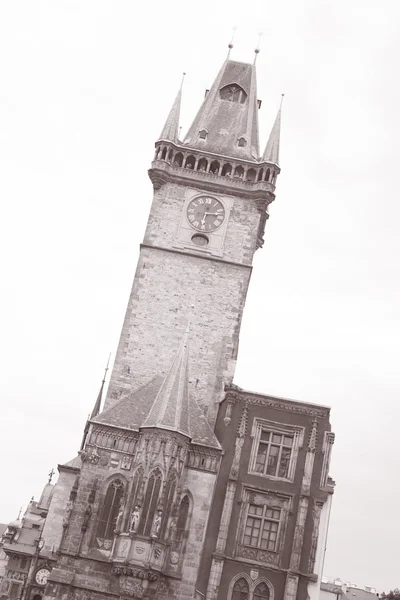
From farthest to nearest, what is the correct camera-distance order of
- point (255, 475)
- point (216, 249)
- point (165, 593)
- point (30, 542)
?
1. point (30, 542)
2. point (216, 249)
3. point (255, 475)
4. point (165, 593)

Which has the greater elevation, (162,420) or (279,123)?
(279,123)

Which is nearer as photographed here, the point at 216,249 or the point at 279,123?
the point at 216,249

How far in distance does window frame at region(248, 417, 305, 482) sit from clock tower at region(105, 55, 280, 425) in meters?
2.77

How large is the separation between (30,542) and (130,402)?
121 ft

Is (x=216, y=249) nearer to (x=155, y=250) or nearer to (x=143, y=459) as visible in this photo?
(x=155, y=250)

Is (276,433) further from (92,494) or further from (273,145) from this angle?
(273,145)

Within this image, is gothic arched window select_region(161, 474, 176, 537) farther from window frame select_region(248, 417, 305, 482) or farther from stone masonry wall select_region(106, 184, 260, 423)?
stone masonry wall select_region(106, 184, 260, 423)

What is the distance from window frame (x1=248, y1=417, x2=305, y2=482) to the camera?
3600 cm

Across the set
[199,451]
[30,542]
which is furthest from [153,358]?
[30,542]

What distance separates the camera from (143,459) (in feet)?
112

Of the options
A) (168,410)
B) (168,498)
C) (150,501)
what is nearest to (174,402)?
(168,410)

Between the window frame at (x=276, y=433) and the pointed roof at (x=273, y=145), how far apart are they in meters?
15.9

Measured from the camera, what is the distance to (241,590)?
111 feet

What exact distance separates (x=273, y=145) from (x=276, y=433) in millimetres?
17824
